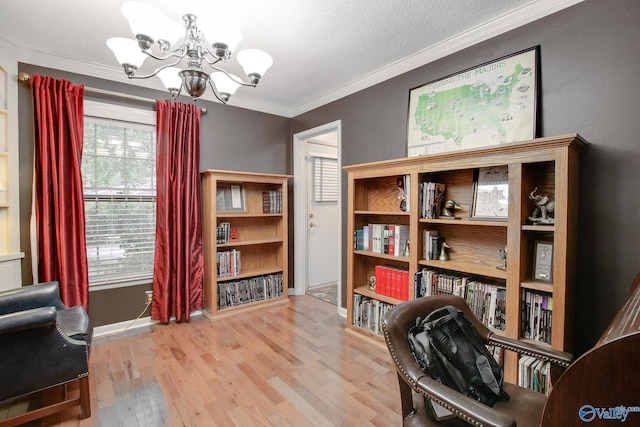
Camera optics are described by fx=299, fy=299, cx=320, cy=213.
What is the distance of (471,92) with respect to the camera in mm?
2314

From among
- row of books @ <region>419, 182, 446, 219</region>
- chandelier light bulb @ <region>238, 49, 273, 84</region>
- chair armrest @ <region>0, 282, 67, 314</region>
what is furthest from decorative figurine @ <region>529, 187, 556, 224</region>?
chair armrest @ <region>0, 282, 67, 314</region>

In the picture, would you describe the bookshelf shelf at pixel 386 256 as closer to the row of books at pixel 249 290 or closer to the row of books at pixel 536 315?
the row of books at pixel 536 315

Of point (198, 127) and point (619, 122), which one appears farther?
point (198, 127)

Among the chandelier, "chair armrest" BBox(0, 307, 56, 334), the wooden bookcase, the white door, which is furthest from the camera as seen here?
the white door

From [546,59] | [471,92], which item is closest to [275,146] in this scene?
[471,92]

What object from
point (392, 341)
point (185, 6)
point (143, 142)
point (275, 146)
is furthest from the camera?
point (275, 146)

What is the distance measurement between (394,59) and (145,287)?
3.41 m

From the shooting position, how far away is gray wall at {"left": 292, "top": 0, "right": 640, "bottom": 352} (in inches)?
65.9

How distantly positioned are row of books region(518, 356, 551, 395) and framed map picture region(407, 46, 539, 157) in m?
1.42

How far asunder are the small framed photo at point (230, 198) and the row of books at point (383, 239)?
1573 millimetres

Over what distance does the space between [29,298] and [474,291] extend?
313 centimetres

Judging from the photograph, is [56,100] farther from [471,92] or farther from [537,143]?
[537,143]

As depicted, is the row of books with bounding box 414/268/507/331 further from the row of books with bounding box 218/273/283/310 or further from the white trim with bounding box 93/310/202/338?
the white trim with bounding box 93/310/202/338

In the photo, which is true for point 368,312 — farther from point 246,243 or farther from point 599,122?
point 599,122
